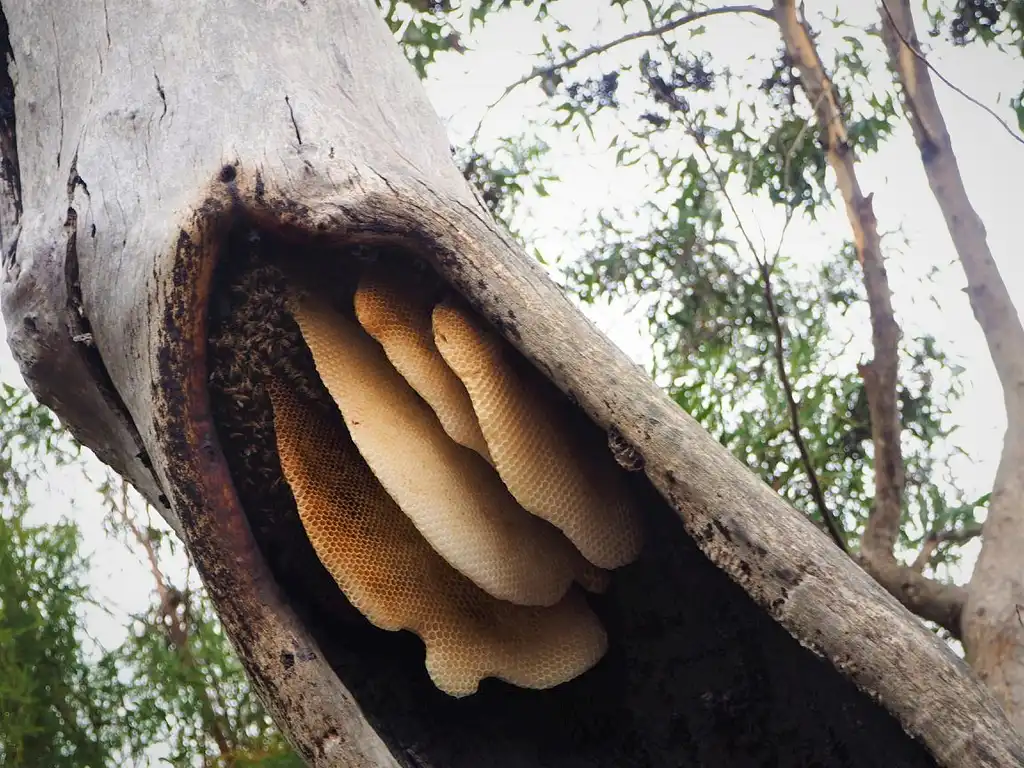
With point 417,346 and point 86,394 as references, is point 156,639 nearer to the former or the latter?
point 86,394

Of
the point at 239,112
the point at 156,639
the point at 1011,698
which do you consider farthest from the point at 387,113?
the point at 156,639

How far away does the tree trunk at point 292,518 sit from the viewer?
0.54 meters

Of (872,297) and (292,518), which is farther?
(872,297)

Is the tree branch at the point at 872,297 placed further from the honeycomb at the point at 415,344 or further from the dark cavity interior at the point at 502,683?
the honeycomb at the point at 415,344

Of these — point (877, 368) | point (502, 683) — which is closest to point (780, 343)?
point (877, 368)

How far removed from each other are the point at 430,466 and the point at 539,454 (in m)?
0.08

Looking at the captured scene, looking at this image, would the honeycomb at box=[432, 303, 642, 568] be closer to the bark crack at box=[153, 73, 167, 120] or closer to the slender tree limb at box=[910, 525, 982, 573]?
the bark crack at box=[153, 73, 167, 120]

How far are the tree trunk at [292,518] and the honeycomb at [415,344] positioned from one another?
3 cm

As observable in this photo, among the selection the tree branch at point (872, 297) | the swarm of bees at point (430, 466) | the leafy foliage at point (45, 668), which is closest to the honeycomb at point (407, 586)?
the swarm of bees at point (430, 466)

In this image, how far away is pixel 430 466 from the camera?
0.63m

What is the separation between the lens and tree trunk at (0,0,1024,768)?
544 millimetres

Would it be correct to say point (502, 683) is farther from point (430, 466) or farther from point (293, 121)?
point (293, 121)

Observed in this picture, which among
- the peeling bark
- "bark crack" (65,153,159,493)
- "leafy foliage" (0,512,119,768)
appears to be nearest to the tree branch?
the peeling bark

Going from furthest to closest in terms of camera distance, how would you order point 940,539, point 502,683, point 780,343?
point 940,539
point 780,343
point 502,683
